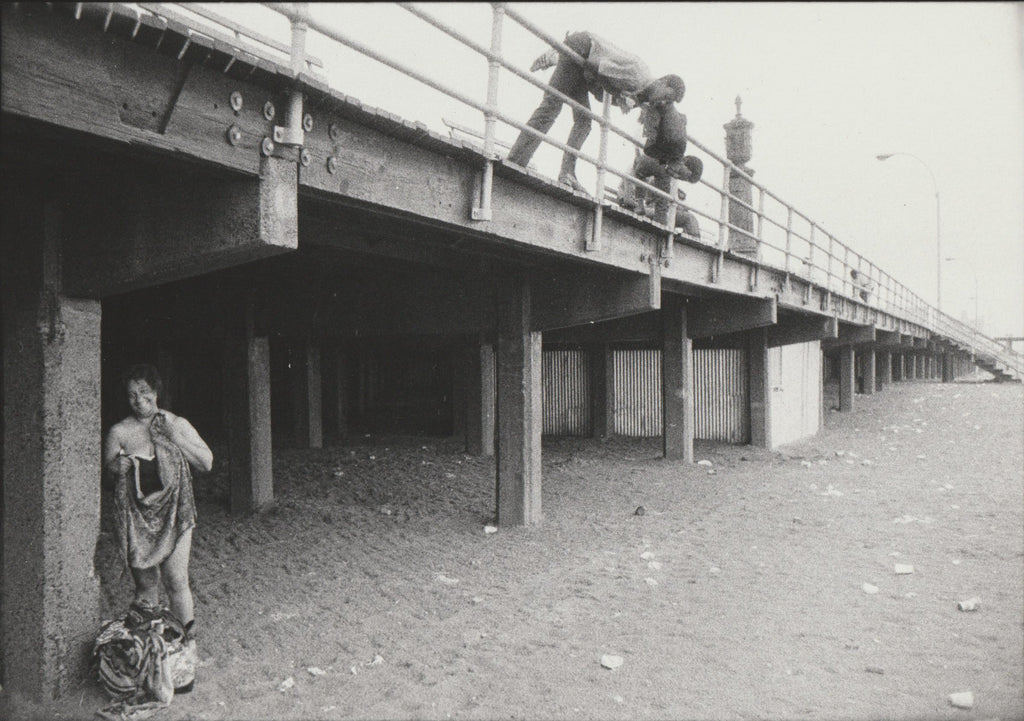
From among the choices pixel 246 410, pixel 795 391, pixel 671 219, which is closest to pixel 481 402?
pixel 246 410

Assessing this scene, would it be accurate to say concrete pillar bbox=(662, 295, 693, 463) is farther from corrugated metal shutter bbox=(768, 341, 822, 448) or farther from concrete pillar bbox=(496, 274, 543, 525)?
concrete pillar bbox=(496, 274, 543, 525)

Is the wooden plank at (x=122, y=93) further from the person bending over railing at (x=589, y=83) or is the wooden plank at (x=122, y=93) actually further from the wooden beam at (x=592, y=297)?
the wooden beam at (x=592, y=297)

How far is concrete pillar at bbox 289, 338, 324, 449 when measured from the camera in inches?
513

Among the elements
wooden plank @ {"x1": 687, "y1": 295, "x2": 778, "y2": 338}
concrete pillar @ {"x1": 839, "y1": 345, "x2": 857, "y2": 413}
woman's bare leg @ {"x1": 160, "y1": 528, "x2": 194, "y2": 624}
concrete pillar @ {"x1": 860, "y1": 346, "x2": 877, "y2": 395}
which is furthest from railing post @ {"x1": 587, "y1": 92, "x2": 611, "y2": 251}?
concrete pillar @ {"x1": 860, "y1": 346, "x2": 877, "y2": 395}

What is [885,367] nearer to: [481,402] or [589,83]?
[481,402]

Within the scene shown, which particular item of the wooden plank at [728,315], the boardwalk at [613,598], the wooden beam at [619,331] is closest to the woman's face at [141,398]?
the boardwalk at [613,598]

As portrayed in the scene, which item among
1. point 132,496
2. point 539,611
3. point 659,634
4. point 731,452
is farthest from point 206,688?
point 731,452

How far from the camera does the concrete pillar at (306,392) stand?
13.0m

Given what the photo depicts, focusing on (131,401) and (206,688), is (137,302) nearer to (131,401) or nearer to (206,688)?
(131,401)

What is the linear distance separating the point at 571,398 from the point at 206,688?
12471 millimetres

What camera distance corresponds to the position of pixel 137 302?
866 cm

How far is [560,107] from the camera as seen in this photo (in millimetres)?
6336

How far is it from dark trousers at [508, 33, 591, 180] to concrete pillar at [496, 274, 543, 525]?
5.84ft

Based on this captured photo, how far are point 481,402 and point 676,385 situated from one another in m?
3.30
